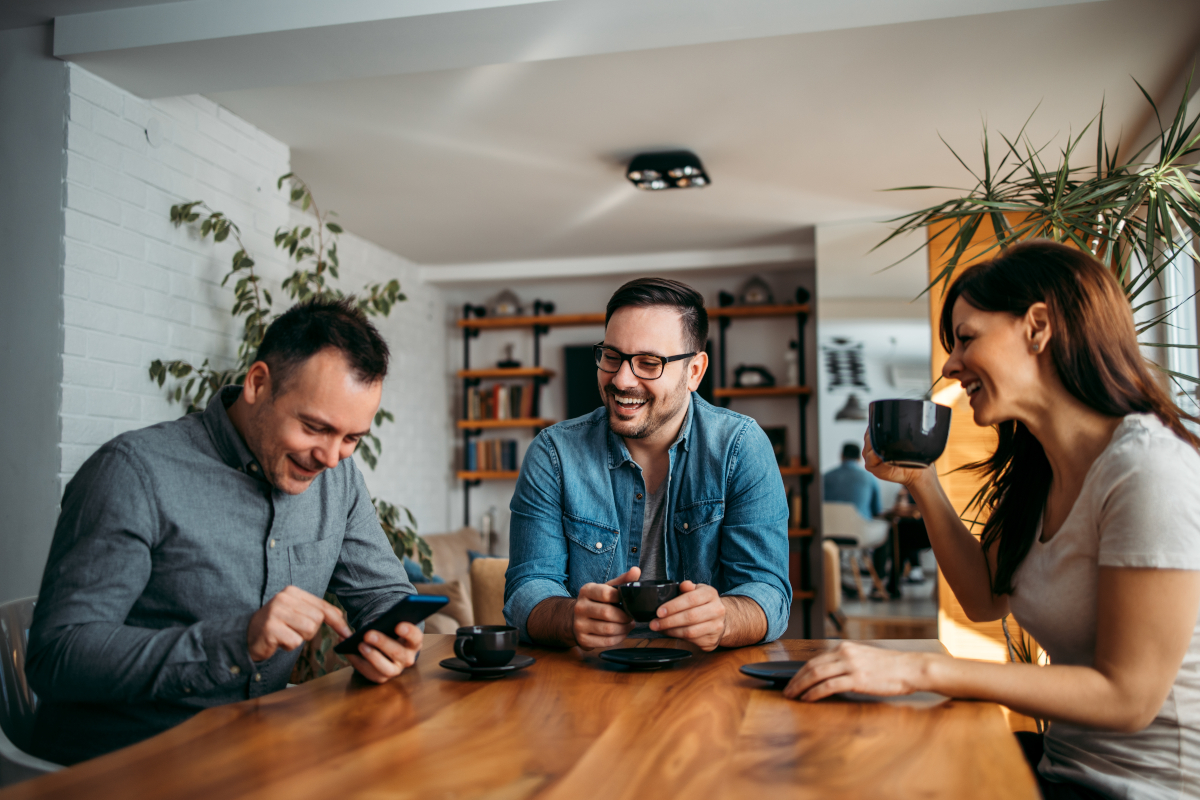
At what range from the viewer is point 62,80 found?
108 inches

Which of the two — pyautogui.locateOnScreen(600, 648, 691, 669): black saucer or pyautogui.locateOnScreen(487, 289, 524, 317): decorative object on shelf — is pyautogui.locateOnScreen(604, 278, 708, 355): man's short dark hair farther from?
pyautogui.locateOnScreen(487, 289, 524, 317): decorative object on shelf

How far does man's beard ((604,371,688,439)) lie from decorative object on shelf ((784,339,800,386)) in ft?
13.7

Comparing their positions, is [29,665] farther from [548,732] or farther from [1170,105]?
[1170,105]

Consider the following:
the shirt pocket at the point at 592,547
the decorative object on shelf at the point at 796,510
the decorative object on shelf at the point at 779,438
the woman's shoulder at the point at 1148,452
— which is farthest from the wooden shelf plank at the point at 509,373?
the woman's shoulder at the point at 1148,452

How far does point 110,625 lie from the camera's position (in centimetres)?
117

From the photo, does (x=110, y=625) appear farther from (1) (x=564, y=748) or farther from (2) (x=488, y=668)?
(1) (x=564, y=748)

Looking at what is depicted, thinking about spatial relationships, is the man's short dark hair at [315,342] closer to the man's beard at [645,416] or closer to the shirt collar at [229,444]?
the shirt collar at [229,444]

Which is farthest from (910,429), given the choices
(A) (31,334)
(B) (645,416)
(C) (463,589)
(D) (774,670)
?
(C) (463,589)

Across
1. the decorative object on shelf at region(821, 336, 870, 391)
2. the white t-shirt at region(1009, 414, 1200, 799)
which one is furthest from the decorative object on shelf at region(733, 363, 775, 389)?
the white t-shirt at region(1009, 414, 1200, 799)

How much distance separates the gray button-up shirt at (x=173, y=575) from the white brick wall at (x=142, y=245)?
1.59m

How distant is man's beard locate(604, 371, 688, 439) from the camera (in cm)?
169

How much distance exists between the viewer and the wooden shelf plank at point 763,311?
5734 mm

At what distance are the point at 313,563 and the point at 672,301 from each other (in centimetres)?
83

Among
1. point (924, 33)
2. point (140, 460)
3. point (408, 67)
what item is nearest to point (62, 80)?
point (408, 67)
